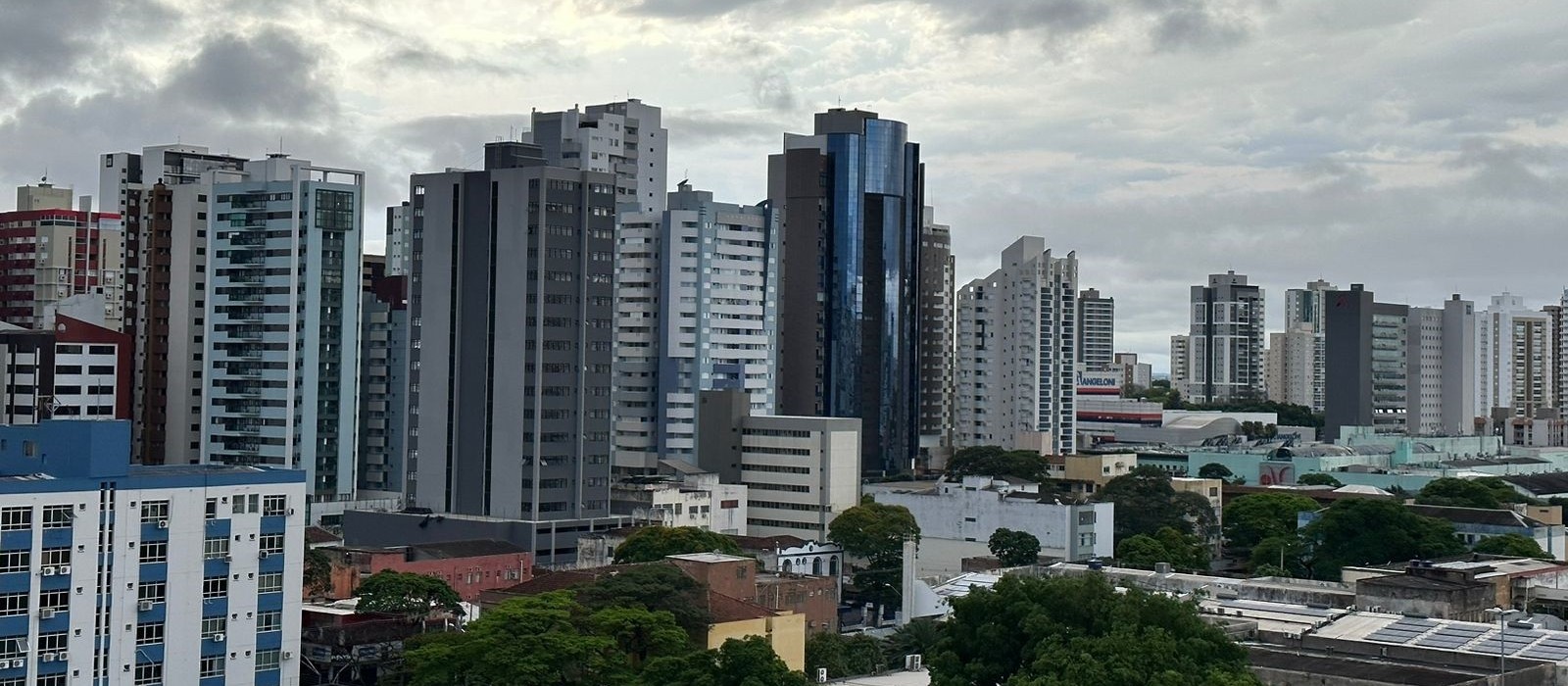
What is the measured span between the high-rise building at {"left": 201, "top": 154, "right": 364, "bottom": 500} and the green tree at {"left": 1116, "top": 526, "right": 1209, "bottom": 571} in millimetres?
32792

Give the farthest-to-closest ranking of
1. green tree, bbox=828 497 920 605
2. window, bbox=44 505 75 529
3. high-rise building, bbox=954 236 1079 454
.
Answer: high-rise building, bbox=954 236 1079 454
green tree, bbox=828 497 920 605
window, bbox=44 505 75 529

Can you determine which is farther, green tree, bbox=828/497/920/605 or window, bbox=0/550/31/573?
green tree, bbox=828/497/920/605

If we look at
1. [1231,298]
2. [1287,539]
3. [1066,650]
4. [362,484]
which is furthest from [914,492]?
[1231,298]

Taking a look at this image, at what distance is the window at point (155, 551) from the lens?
3319 centimetres

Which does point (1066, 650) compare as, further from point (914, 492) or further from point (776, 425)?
point (776, 425)

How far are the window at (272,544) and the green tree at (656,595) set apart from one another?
7597 millimetres

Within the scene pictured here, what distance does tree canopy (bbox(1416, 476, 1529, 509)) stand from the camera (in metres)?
75.3

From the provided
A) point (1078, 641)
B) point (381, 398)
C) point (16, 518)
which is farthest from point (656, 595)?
point (381, 398)

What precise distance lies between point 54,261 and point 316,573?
50947mm

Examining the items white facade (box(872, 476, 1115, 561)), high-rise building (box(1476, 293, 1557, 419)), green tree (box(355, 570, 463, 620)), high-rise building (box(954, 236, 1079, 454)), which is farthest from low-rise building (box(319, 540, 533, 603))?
high-rise building (box(1476, 293, 1557, 419))

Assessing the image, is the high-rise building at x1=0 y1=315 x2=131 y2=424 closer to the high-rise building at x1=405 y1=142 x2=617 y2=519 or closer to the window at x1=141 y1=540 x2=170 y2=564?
the high-rise building at x1=405 y1=142 x2=617 y2=519

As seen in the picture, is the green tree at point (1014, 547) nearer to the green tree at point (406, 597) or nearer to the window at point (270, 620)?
the green tree at point (406, 597)

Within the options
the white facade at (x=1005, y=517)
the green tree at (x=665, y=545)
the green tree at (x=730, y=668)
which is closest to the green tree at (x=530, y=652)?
the green tree at (x=730, y=668)

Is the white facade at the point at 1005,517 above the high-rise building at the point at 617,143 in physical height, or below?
below
